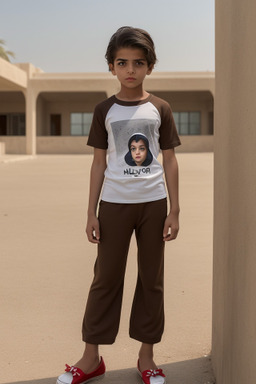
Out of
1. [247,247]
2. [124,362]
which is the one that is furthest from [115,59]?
A: [124,362]

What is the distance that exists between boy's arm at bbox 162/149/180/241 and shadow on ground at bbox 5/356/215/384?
2.21ft

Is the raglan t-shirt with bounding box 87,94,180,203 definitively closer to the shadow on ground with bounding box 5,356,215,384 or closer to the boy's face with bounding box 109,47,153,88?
the boy's face with bounding box 109,47,153,88

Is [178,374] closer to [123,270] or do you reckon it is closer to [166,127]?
[123,270]

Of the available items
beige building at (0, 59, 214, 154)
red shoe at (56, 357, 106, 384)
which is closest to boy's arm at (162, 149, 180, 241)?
red shoe at (56, 357, 106, 384)

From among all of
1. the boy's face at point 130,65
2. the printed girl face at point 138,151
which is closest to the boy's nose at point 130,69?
the boy's face at point 130,65

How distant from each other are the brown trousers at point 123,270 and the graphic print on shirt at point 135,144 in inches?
6.2

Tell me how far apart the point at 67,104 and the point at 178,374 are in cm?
3499

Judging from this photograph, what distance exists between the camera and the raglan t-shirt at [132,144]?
234cm

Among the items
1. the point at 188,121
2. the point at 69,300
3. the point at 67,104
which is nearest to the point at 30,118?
the point at 67,104

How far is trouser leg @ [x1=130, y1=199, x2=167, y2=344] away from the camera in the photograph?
240 centimetres

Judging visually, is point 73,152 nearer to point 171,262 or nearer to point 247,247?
point 171,262

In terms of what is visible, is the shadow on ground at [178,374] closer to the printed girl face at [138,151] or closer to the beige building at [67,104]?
the printed girl face at [138,151]

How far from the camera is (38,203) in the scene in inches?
358

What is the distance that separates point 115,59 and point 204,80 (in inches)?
1161
